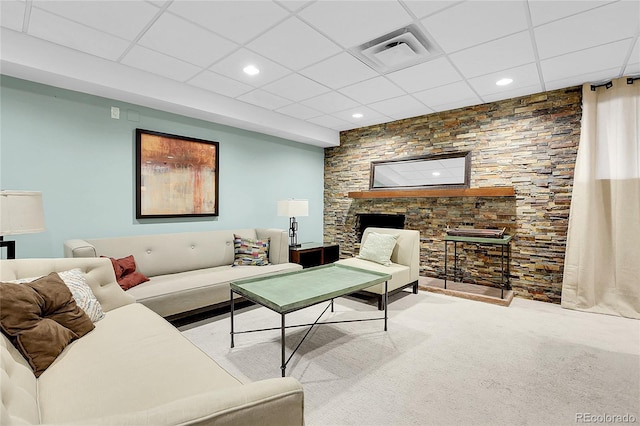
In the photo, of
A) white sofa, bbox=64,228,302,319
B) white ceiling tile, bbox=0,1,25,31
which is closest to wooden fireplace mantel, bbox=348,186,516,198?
white sofa, bbox=64,228,302,319

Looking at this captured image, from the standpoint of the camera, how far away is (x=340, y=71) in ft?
10.8

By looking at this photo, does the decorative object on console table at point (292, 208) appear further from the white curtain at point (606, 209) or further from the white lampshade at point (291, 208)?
the white curtain at point (606, 209)

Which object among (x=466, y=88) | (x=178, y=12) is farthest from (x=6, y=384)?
(x=466, y=88)

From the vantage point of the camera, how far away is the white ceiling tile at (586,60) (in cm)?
278

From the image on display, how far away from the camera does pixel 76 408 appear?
115cm

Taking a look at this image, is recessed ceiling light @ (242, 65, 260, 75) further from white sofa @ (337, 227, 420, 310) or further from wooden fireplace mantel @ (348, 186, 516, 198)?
wooden fireplace mantel @ (348, 186, 516, 198)

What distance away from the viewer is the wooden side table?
15.4 feet

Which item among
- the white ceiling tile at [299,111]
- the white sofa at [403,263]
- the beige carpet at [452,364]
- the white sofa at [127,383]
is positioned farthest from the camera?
the white ceiling tile at [299,111]

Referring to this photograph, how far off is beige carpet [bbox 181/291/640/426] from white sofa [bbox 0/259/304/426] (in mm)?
389

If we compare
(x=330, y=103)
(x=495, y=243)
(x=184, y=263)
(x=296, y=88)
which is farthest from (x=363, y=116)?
(x=184, y=263)

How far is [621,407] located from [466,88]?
3.28 metres

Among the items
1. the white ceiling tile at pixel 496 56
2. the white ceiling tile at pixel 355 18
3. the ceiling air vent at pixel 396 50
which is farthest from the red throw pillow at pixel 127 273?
the white ceiling tile at pixel 496 56

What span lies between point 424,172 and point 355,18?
2.97m

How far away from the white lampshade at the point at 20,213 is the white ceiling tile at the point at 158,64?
1.63 metres
